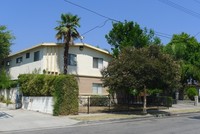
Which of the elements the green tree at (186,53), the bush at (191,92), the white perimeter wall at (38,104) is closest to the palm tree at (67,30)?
the white perimeter wall at (38,104)

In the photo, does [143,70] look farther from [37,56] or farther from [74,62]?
[37,56]

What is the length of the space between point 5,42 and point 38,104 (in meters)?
16.4

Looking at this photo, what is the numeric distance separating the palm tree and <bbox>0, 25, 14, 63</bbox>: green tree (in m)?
9.54

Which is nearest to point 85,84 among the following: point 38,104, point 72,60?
point 72,60

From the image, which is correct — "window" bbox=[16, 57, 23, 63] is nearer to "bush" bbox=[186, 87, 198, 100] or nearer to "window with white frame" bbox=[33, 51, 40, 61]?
"window with white frame" bbox=[33, 51, 40, 61]

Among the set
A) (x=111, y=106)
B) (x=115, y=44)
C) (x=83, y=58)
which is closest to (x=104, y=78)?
(x=111, y=106)

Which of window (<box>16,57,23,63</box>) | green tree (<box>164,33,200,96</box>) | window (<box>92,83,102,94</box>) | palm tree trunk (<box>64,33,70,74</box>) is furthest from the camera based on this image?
green tree (<box>164,33,200,96</box>)

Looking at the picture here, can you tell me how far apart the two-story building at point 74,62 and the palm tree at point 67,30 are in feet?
3.25

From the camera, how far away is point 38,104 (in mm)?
25781

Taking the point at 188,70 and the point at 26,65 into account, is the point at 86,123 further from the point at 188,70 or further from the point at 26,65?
the point at 188,70

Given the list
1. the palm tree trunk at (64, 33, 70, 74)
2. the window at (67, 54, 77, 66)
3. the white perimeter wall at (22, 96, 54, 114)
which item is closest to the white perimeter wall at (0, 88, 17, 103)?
the white perimeter wall at (22, 96, 54, 114)

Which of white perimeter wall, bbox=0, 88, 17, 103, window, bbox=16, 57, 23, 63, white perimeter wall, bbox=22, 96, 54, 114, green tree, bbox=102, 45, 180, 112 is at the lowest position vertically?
white perimeter wall, bbox=22, 96, 54, 114

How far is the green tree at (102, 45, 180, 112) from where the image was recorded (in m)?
23.8

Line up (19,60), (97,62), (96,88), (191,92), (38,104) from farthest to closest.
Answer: (191,92) < (19,60) < (97,62) < (96,88) < (38,104)
